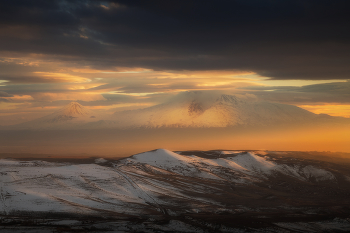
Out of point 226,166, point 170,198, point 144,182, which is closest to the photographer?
point 170,198

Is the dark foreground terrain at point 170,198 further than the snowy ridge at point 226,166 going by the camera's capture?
No

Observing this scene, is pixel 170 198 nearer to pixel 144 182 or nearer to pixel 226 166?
pixel 144 182

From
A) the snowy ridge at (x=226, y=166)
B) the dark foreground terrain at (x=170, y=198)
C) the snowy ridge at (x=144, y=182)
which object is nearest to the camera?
the dark foreground terrain at (x=170, y=198)

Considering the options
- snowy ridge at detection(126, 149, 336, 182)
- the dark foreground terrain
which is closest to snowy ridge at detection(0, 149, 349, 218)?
snowy ridge at detection(126, 149, 336, 182)

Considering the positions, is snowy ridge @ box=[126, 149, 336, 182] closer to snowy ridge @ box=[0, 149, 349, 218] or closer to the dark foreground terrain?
snowy ridge @ box=[0, 149, 349, 218]

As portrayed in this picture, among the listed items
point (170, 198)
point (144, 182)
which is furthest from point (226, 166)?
point (170, 198)

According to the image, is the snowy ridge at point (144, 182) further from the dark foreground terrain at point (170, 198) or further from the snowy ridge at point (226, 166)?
the dark foreground terrain at point (170, 198)

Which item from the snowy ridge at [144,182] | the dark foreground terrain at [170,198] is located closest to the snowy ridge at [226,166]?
the snowy ridge at [144,182]

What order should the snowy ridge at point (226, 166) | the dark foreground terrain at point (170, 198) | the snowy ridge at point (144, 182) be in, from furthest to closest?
the snowy ridge at point (226, 166), the snowy ridge at point (144, 182), the dark foreground terrain at point (170, 198)

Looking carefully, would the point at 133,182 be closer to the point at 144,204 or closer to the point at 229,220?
the point at 144,204
